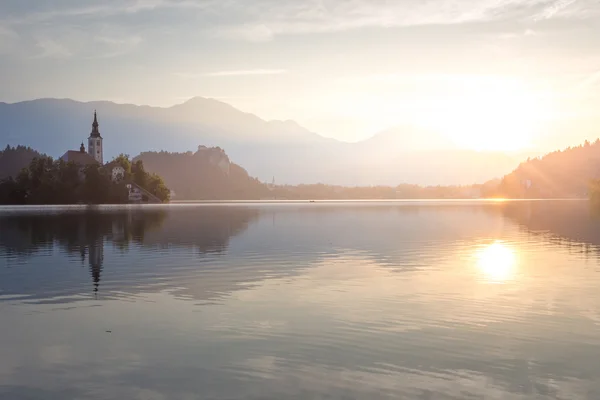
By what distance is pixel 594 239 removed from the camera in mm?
76375

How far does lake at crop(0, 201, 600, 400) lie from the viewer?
1938 cm

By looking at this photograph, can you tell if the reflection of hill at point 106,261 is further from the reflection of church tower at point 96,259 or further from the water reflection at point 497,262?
the water reflection at point 497,262

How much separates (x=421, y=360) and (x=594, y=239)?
6377 cm

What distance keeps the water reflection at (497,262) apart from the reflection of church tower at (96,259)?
1086 inches

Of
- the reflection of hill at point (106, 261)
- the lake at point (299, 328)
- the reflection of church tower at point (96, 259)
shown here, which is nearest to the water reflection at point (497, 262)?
the lake at point (299, 328)

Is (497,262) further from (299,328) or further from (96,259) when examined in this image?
(96,259)

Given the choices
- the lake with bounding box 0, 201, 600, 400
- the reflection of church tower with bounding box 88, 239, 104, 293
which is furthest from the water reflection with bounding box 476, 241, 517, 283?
the reflection of church tower with bounding box 88, 239, 104, 293

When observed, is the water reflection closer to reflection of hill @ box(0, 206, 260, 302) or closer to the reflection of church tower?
reflection of hill @ box(0, 206, 260, 302)

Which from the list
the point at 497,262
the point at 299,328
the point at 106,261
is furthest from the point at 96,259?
the point at 497,262

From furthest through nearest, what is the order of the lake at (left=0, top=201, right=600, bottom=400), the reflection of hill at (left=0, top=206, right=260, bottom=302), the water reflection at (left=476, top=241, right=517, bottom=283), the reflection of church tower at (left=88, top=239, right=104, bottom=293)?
the water reflection at (left=476, top=241, right=517, bottom=283) → the reflection of church tower at (left=88, top=239, right=104, bottom=293) → the reflection of hill at (left=0, top=206, right=260, bottom=302) → the lake at (left=0, top=201, right=600, bottom=400)

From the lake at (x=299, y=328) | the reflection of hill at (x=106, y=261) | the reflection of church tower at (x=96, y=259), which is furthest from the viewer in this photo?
the reflection of church tower at (x=96, y=259)

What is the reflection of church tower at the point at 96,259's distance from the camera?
4266cm

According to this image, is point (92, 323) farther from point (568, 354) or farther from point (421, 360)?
point (568, 354)

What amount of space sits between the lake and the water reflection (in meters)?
0.29
